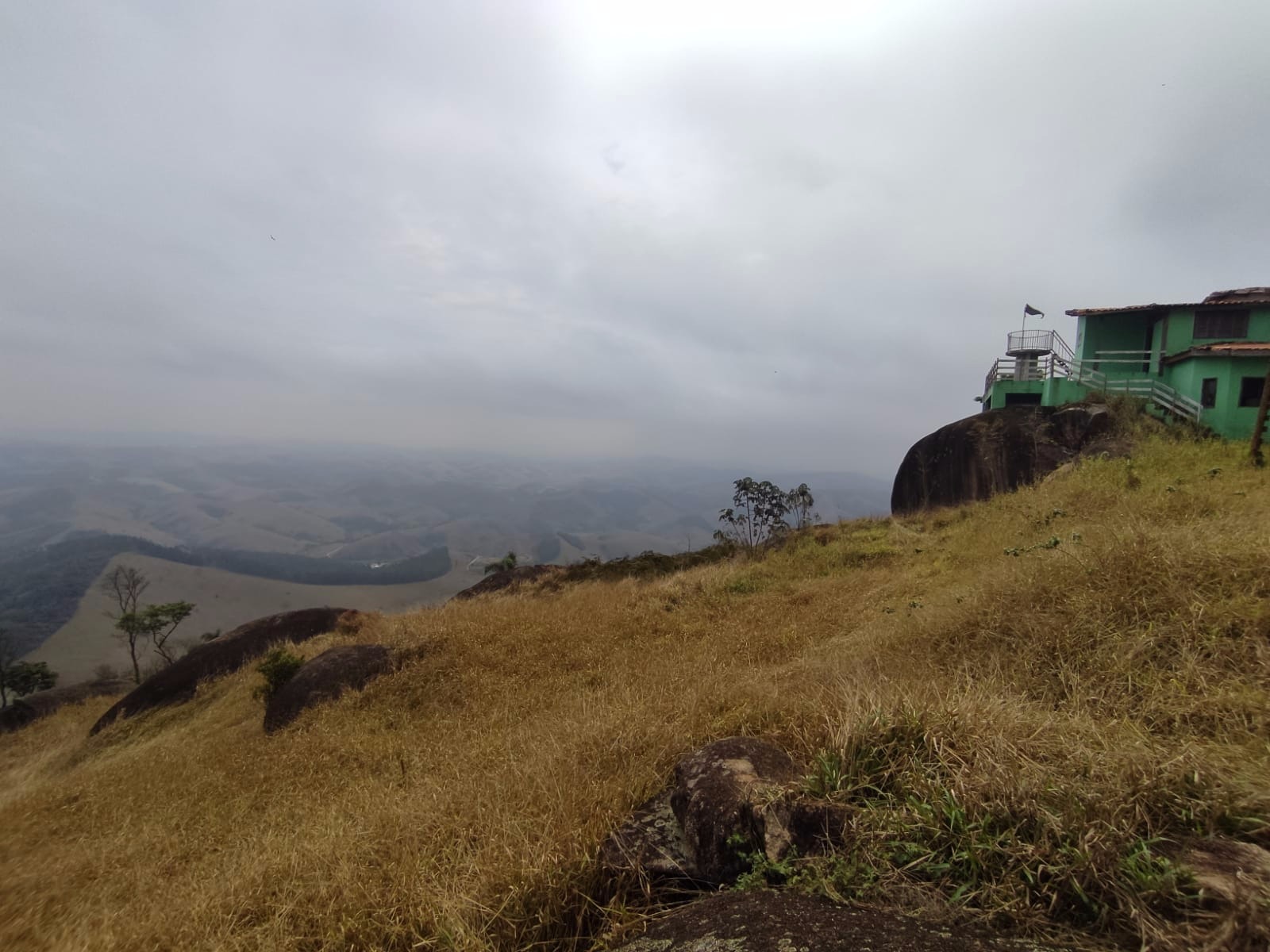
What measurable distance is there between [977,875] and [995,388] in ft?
79.2

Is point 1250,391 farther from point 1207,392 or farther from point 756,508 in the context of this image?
point 756,508

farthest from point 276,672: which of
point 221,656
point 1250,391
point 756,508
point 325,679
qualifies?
point 756,508

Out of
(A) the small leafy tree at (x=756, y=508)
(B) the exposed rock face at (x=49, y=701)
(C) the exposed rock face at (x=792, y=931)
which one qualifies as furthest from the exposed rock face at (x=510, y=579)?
(A) the small leafy tree at (x=756, y=508)

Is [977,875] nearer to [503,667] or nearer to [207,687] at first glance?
[503,667]

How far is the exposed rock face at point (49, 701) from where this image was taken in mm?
19797

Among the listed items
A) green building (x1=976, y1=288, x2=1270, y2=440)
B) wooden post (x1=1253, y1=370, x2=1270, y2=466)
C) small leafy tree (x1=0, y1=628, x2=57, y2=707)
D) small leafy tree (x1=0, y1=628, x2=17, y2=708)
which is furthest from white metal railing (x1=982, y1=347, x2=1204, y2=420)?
small leafy tree (x1=0, y1=628, x2=57, y2=707)

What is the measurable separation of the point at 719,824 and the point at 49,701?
30.0 m

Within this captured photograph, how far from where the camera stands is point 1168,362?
736 inches

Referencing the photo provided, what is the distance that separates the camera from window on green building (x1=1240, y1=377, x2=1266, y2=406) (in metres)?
15.9

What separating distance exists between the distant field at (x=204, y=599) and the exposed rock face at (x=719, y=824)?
277 feet

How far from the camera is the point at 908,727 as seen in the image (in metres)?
3.11

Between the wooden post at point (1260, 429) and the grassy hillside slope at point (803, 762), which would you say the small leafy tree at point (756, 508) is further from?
the grassy hillside slope at point (803, 762)

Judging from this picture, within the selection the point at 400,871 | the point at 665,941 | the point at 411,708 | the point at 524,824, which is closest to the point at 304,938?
the point at 400,871

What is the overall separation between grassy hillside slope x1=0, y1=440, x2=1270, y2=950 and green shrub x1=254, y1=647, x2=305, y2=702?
0.67 meters
